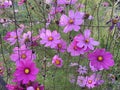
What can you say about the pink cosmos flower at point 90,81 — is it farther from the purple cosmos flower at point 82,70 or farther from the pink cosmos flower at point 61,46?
the pink cosmos flower at point 61,46

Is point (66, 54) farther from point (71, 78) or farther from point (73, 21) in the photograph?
point (73, 21)

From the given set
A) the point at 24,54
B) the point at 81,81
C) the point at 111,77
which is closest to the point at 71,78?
the point at 81,81

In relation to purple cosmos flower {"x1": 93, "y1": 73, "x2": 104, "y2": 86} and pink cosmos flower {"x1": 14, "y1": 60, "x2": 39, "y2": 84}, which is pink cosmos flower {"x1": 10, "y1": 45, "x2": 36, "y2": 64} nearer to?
pink cosmos flower {"x1": 14, "y1": 60, "x2": 39, "y2": 84}

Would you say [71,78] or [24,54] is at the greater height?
[24,54]

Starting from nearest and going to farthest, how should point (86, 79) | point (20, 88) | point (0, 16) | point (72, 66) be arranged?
1. point (20, 88)
2. point (86, 79)
3. point (72, 66)
4. point (0, 16)

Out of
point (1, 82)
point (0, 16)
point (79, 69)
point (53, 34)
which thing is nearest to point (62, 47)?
point (53, 34)

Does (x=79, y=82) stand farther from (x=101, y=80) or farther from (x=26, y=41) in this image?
(x=26, y=41)

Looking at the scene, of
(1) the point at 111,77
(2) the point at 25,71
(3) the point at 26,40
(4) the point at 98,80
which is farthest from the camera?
(1) the point at 111,77
